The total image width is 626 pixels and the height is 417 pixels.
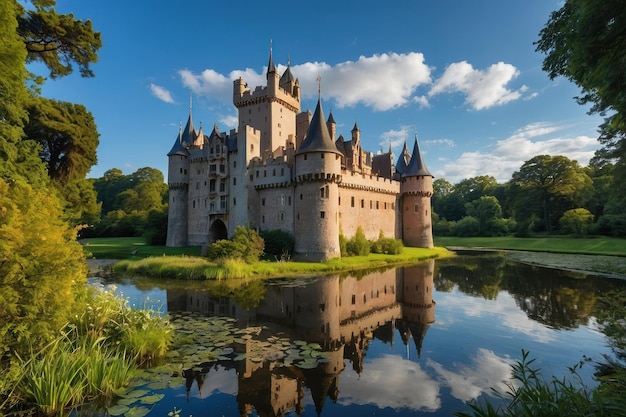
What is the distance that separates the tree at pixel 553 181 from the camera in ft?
171

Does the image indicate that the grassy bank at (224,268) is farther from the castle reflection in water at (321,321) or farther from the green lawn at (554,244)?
the green lawn at (554,244)

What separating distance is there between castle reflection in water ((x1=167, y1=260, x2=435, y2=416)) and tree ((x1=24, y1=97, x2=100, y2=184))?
43.2ft

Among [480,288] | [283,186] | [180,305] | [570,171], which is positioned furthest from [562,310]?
[570,171]

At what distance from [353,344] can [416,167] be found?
34.3 metres

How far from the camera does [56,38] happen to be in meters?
14.5

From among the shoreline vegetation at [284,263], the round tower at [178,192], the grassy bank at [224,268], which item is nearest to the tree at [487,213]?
the shoreline vegetation at [284,263]

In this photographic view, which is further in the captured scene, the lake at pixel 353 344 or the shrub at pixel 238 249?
the shrub at pixel 238 249

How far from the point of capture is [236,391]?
6.98m

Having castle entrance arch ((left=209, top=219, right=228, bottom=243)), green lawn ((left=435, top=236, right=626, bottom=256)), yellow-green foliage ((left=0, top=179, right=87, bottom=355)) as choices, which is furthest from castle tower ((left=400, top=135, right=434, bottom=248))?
yellow-green foliage ((left=0, top=179, right=87, bottom=355))

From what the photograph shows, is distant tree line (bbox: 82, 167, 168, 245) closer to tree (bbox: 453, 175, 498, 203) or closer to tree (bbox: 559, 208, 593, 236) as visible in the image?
tree (bbox: 559, 208, 593, 236)

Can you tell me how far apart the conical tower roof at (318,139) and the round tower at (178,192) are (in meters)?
16.5

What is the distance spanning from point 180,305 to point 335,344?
7759mm

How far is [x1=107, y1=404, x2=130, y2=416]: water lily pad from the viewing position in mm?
5867

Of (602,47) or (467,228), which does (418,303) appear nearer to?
(602,47)
